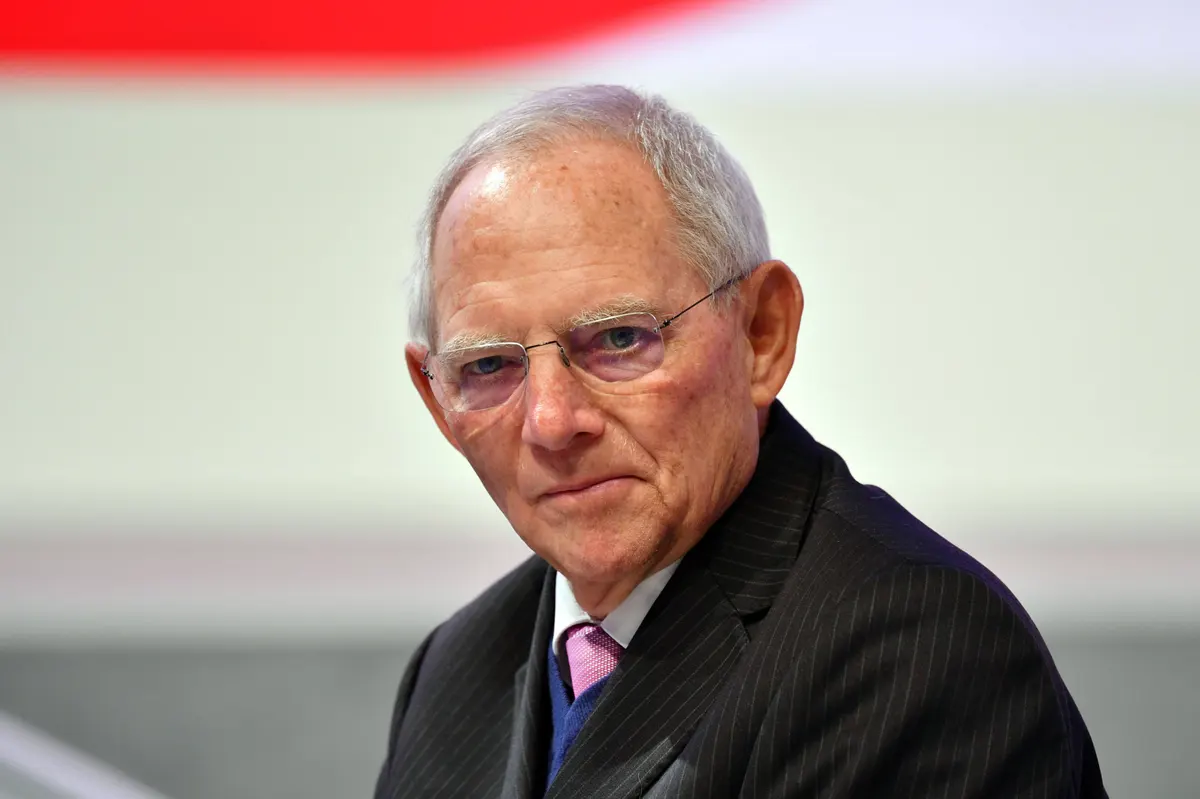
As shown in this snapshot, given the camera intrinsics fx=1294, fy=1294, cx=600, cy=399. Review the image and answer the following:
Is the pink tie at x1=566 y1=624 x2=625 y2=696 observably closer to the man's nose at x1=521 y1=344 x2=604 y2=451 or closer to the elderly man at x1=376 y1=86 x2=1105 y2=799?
the elderly man at x1=376 y1=86 x2=1105 y2=799

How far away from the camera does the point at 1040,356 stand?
359cm

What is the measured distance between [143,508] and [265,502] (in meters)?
0.38

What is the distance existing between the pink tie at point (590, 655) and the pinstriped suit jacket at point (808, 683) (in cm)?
A: 7

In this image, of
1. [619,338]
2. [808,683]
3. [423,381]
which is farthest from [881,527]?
[423,381]

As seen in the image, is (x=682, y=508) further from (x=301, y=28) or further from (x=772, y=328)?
(x=301, y=28)

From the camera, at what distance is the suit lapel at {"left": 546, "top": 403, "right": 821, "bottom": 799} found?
126cm

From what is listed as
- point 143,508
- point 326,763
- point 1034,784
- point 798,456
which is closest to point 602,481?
point 798,456

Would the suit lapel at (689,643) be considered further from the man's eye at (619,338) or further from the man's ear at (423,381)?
the man's ear at (423,381)

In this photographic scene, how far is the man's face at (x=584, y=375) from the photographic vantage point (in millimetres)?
1261

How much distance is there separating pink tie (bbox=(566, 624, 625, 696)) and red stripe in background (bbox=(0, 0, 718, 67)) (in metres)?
2.47

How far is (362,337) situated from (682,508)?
264 centimetres

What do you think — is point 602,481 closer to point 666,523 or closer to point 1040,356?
point 666,523

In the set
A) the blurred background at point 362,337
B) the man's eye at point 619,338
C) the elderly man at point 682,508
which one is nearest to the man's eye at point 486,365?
the elderly man at point 682,508

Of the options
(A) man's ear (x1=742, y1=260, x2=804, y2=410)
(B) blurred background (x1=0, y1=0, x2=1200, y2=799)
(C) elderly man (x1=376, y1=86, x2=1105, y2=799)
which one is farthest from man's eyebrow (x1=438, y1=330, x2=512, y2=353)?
(B) blurred background (x1=0, y1=0, x2=1200, y2=799)
